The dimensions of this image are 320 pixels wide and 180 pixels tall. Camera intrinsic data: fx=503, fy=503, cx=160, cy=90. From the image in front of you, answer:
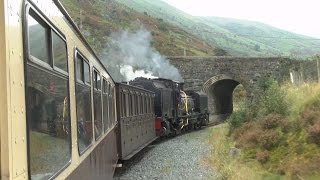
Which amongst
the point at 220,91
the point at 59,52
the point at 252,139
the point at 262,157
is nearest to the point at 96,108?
the point at 59,52

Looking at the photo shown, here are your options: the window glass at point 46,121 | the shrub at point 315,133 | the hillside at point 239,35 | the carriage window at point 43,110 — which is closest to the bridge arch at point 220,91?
the hillside at point 239,35

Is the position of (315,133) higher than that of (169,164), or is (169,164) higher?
(315,133)

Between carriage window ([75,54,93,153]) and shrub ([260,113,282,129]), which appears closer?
carriage window ([75,54,93,153])

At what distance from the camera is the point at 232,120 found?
76.7 feet

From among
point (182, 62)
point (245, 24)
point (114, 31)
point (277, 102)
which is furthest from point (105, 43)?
point (245, 24)

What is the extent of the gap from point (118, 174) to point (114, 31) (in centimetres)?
5300

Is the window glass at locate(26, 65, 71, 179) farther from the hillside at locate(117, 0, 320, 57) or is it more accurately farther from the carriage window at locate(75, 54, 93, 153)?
the hillside at locate(117, 0, 320, 57)

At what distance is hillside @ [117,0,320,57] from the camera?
109438mm

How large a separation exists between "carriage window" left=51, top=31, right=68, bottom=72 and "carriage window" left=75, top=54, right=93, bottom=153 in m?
0.72

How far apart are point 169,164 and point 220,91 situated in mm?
41863

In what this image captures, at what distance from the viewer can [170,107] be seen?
86.6 ft

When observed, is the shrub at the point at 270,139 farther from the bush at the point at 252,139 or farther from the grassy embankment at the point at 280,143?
the bush at the point at 252,139

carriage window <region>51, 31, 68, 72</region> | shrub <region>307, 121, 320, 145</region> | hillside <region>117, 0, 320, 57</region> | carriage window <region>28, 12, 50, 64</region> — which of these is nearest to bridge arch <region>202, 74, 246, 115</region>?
hillside <region>117, 0, 320, 57</region>

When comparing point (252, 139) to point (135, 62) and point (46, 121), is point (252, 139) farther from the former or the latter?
point (135, 62)
